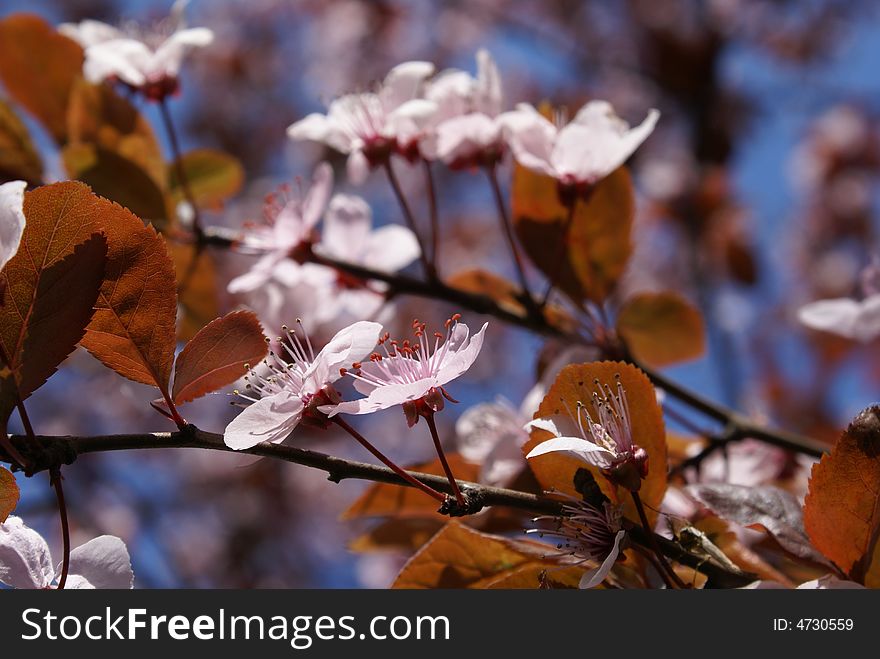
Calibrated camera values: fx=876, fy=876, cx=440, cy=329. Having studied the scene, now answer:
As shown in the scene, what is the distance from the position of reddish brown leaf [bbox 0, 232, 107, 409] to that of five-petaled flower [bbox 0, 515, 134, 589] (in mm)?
142

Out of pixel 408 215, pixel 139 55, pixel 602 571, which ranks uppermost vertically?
pixel 139 55

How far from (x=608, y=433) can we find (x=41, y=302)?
0.46 meters

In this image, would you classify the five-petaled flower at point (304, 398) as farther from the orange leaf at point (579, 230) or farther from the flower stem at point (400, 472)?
the orange leaf at point (579, 230)

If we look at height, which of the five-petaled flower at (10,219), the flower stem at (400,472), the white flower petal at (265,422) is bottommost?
→ the flower stem at (400,472)

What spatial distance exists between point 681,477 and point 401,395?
1.59 feet

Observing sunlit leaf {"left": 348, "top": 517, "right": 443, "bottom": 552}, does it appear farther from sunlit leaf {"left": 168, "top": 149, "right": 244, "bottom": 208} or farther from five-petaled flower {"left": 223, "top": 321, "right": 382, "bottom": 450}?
sunlit leaf {"left": 168, "top": 149, "right": 244, "bottom": 208}

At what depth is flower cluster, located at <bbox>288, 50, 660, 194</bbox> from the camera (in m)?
0.99

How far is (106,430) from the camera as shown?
3.46 m

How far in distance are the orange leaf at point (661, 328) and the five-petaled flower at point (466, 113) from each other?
0.33 metres

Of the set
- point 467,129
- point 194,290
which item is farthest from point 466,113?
point 194,290

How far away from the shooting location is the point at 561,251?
1.08 m

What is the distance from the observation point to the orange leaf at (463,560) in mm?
792

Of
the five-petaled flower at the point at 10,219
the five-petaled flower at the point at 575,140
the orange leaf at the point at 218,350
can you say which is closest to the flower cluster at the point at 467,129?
the five-petaled flower at the point at 575,140

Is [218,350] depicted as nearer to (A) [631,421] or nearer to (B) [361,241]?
(A) [631,421]
